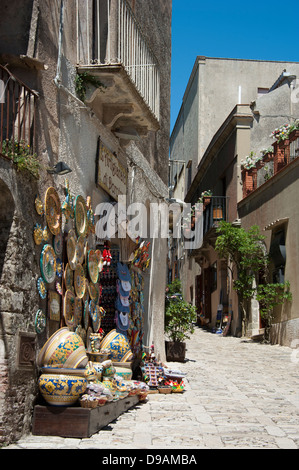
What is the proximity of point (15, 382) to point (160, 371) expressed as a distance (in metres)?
4.48

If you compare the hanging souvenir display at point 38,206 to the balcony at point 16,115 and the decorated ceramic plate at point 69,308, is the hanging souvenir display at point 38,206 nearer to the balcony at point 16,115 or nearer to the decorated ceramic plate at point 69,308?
the balcony at point 16,115

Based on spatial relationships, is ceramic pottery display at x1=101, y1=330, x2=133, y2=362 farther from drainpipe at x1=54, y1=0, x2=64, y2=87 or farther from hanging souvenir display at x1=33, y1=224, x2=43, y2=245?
drainpipe at x1=54, y1=0, x2=64, y2=87

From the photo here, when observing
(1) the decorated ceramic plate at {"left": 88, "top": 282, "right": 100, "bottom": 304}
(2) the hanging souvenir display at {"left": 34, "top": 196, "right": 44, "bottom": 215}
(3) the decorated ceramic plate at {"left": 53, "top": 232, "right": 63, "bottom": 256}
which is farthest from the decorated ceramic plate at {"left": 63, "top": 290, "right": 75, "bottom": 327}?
(2) the hanging souvenir display at {"left": 34, "top": 196, "right": 44, "bottom": 215}

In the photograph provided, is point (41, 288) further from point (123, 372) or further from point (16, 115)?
point (123, 372)

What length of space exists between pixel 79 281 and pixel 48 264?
100 centimetres

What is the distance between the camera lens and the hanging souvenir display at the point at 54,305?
246 inches

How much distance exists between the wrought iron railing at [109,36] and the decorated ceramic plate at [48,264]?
106 inches

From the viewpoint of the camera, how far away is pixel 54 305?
6.38 metres

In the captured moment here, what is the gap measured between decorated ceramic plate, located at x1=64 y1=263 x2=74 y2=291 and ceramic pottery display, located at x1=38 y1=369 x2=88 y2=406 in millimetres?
1199

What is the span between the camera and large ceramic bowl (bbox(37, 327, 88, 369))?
19.2ft

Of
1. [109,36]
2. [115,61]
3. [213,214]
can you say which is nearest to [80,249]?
[115,61]

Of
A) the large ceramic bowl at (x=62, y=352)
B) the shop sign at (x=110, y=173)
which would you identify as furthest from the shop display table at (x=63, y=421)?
the shop sign at (x=110, y=173)

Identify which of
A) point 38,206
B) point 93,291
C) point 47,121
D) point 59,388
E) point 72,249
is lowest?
point 59,388

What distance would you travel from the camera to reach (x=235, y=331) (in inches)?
803
